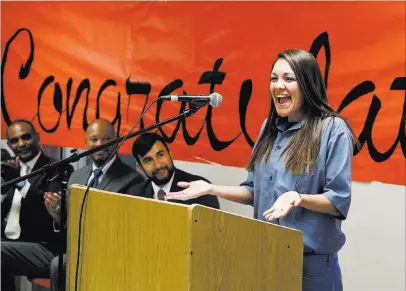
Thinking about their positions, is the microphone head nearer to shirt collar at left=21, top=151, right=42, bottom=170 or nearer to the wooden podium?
the wooden podium

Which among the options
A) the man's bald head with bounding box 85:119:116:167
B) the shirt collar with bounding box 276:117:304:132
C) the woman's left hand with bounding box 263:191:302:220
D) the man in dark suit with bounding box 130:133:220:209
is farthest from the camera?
the man's bald head with bounding box 85:119:116:167

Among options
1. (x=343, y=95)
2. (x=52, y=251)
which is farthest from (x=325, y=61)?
(x=52, y=251)

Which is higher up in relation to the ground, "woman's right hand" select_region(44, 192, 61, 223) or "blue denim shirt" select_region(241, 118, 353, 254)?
"blue denim shirt" select_region(241, 118, 353, 254)

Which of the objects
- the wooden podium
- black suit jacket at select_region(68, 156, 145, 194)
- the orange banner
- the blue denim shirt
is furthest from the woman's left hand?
black suit jacket at select_region(68, 156, 145, 194)

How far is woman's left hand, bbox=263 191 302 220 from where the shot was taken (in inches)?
60.7

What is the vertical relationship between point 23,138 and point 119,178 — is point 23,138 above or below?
above

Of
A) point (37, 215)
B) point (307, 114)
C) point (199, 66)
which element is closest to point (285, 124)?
point (307, 114)

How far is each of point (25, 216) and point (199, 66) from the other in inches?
56.8

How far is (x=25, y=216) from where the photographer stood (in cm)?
358

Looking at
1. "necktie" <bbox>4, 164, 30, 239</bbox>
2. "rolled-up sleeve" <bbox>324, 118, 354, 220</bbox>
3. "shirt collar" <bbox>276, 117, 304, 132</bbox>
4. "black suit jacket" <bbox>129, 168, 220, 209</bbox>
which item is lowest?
"necktie" <bbox>4, 164, 30, 239</bbox>

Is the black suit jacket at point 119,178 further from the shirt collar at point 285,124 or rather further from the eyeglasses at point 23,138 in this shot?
the shirt collar at point 285,124

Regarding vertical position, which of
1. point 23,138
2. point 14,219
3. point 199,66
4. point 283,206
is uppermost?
point 199,66

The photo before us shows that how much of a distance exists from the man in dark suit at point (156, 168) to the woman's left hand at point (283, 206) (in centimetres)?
152

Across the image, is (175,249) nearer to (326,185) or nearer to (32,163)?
(326,185)
